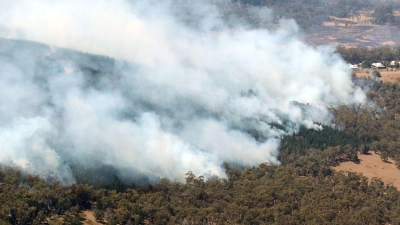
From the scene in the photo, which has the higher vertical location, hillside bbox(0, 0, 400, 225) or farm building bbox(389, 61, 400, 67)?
farm building bbox(389, 61, 400, 67)

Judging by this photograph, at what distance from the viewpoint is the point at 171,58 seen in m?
70.6

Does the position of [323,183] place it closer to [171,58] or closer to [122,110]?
[122,110]

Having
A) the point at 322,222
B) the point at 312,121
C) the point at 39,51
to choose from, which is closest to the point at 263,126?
the point at 312,121

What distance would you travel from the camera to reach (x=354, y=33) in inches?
4791

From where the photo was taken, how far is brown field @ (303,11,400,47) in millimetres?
111438

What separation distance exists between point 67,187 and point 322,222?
1809 cm

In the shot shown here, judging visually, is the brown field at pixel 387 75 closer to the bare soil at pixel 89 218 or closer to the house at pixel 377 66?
the house at pixel 377 66

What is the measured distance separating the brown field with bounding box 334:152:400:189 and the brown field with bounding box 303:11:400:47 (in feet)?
181

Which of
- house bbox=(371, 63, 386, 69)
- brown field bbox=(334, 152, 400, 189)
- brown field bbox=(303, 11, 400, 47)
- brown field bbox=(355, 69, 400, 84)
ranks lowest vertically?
brown field bbox=(334, 152, 400, 189)

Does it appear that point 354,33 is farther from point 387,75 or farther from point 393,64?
point 387,75

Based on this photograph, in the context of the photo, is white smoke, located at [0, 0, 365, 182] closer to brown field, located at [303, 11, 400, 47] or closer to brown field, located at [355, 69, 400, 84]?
brown field, located at [355, 69, 400, 84]

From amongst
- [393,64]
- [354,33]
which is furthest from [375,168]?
[354,33]

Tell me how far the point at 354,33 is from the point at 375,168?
7774 centimetres

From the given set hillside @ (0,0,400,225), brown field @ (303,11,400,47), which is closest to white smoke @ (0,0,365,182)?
hillside @ (0,0,400,225)
